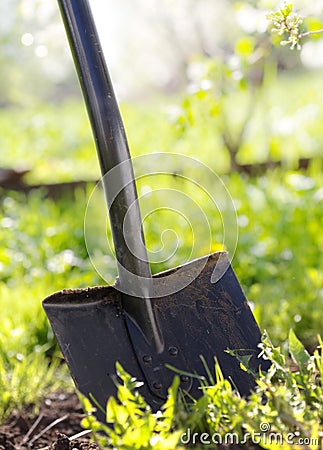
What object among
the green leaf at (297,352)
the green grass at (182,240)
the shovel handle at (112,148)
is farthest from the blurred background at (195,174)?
the green leaf at (297,352)

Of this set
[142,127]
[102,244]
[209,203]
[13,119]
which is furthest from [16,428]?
[13,119]

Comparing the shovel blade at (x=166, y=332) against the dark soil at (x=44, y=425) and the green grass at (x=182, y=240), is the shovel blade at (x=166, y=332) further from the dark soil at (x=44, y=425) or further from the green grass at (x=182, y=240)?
the green grass at (x=182, y=240)

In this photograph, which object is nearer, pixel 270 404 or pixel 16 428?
pixel 270 404

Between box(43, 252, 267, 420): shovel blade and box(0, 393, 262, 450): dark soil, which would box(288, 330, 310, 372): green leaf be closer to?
box(43, 252, 267, 420): shovel blade

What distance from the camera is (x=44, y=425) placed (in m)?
1.54

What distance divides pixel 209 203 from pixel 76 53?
197cm

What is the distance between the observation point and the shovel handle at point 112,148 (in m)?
1.30

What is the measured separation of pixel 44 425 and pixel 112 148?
690 mm

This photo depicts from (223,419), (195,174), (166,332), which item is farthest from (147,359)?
(195,174)

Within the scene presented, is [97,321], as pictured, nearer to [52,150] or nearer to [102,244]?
[102,244]

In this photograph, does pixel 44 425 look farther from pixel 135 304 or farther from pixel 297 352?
pixel 297 352

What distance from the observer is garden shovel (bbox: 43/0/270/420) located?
1.26 meters

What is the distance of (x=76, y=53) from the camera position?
1.33 m

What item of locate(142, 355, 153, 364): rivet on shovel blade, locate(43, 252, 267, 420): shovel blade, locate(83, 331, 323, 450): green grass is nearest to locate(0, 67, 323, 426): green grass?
locate(43, 252, 267, 420): shovel blade
